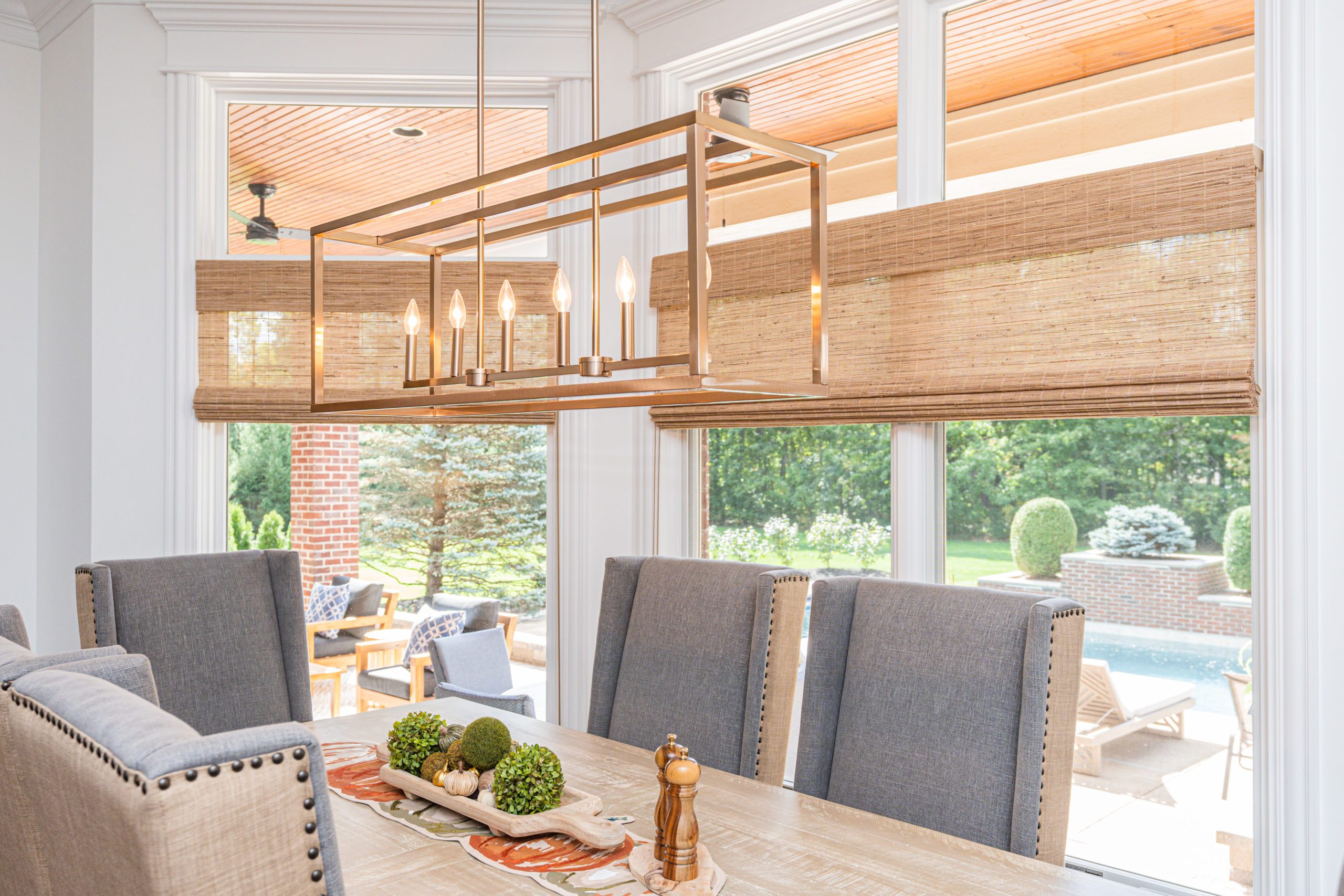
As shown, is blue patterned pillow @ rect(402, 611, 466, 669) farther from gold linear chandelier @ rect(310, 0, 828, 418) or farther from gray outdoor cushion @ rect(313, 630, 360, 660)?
gold linear chandelier @ rect(310, 0, 828, 418)

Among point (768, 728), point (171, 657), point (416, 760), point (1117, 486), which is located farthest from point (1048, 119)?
point (171, 657)

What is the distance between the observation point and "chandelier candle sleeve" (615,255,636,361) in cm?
128

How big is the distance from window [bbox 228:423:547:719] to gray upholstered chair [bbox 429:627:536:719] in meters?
0.15

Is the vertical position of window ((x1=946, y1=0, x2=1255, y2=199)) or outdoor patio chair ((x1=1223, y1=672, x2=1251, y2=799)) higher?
window ((x1=946, y1=0, x2=1255, y2=199))

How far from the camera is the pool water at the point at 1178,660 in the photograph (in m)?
Answer: 2.04

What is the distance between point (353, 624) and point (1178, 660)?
2529 millimetres

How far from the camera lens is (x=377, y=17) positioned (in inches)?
126

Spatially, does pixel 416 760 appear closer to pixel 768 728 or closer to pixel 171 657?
pixel 768 728

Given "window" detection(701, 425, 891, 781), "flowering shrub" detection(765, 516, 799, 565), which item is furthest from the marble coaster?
→ "flowering shrub" detection(765, 516, 799, 565)

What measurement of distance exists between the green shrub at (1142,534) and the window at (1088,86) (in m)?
0.77

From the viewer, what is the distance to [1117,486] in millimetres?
2207

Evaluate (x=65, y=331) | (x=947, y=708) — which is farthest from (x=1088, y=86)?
(x=65, y=331)

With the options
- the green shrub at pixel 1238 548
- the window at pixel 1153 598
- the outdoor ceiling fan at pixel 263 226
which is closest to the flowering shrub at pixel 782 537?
the window at pixel 1153 598

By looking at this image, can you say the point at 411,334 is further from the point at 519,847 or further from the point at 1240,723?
the point at 1240,723
